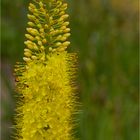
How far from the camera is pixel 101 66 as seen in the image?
6258 mm

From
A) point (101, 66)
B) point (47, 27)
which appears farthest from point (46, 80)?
point (101, 66)

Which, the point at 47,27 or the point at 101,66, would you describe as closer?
the point at 47,27

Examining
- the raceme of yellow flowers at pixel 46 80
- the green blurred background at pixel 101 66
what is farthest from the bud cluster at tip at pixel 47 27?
the green blurred background at pixel 101 66

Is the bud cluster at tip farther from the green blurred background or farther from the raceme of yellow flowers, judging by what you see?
the green blurred background

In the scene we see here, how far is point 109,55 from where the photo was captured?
6.15m

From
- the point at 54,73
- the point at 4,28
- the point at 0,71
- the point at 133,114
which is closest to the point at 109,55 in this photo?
the point at 133,114

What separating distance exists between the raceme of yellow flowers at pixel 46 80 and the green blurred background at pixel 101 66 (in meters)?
2.48

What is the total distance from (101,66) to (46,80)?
3.53 metres

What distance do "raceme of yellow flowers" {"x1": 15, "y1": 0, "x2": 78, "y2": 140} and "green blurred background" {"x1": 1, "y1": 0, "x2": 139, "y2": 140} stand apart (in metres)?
2.48

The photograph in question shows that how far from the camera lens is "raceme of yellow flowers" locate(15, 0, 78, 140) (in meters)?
2.71

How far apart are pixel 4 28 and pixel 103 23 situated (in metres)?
2.05

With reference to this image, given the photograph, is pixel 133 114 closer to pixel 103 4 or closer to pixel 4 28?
pixel 103 4

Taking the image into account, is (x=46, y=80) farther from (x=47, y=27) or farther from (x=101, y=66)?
(x=101, y=66)

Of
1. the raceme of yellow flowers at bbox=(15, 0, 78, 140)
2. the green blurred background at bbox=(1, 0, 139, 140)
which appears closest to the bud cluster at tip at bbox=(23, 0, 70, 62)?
the raceme of yellow flowers at bbox=(15, 0, 78, 140)
